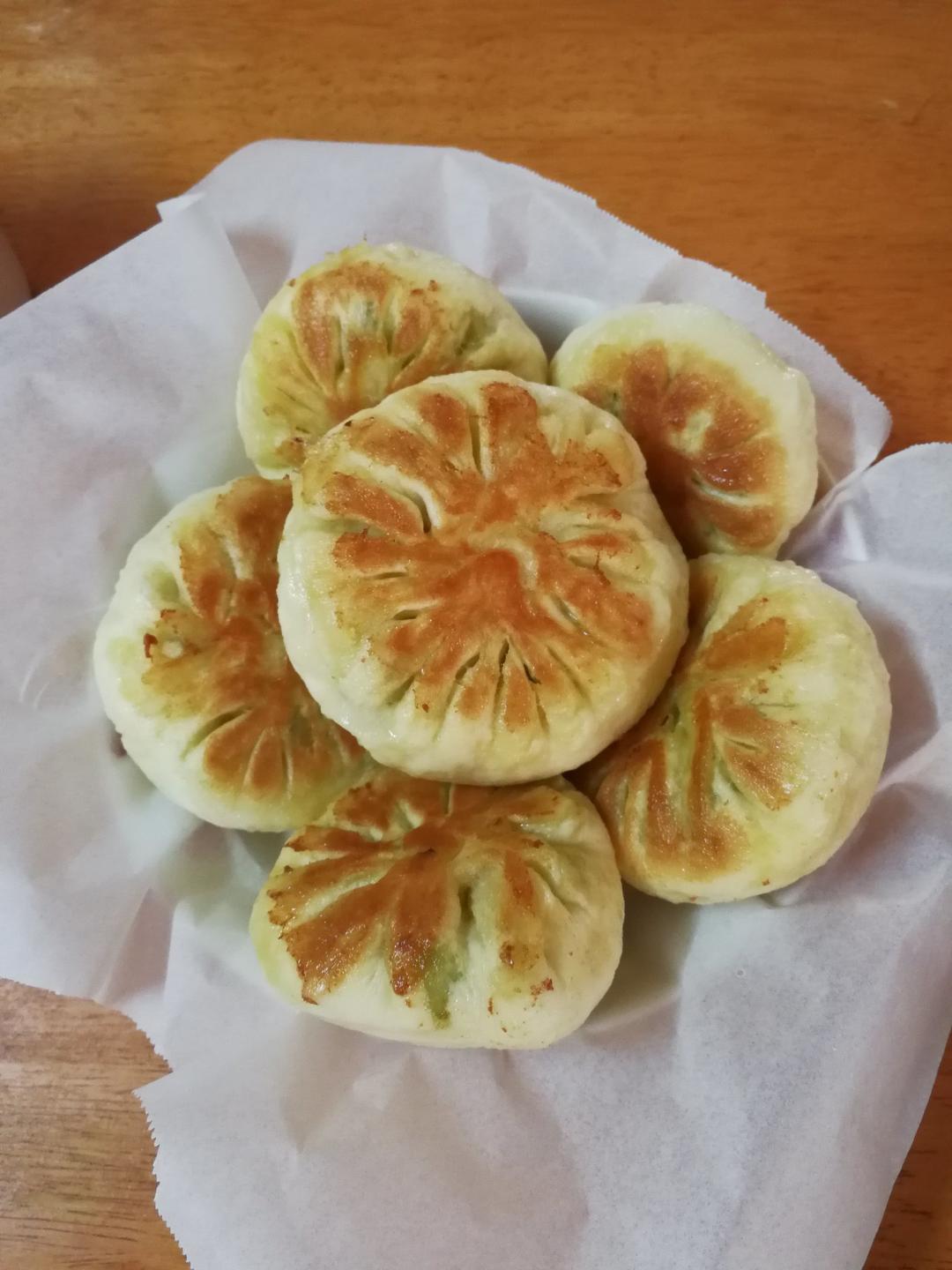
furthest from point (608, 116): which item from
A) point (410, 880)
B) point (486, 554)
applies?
point (410, 880)

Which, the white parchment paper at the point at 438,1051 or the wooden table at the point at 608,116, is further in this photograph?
the wooden table at the point at 608,116

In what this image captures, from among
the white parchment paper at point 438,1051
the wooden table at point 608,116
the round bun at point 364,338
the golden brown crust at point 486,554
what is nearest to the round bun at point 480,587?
the golden brown crust at point 486,554

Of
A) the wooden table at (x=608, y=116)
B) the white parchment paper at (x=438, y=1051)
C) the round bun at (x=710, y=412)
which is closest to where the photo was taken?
the white parchment paper at (x=438, y=1051)

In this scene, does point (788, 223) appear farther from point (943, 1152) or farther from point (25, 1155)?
point (25, 1155)

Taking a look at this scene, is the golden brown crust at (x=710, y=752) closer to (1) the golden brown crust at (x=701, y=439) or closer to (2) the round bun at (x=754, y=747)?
(2) the round bun at (x=754, y=747)

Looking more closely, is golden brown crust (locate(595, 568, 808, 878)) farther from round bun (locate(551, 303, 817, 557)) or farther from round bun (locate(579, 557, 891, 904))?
round bun (locate(551, 303, 817, 557))

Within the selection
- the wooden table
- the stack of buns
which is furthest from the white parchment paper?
the wooden table

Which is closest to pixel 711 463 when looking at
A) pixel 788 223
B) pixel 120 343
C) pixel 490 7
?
pixel 788 223

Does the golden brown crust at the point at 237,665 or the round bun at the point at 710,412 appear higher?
the round bun at the point at 710,412
